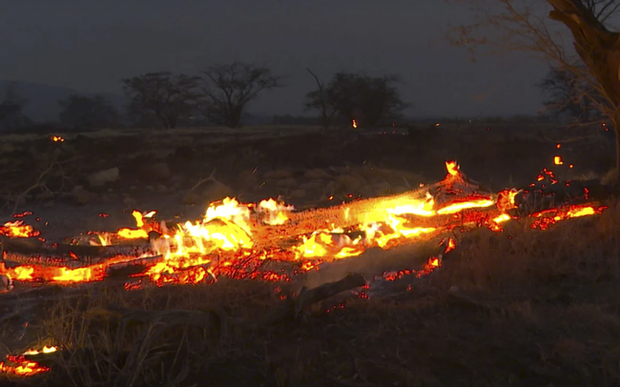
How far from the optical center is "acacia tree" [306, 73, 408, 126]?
3269 centimetres

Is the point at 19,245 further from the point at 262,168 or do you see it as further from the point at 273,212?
the point at 262,168

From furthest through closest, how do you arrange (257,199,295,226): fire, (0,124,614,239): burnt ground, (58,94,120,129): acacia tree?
(58,94,120,129): acacia tree, (0,124,614,239): burnt ground, (257,199,295,226): fire

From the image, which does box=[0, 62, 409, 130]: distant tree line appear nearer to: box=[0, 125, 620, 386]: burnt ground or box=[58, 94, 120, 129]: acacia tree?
box=[58, 94, 120, 129]: acacia tree

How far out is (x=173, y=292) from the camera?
4.39m

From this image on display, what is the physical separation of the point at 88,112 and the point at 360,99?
108ft

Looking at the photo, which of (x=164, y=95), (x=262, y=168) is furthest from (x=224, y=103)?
(x=262, y=168)

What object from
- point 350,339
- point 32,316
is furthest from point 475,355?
point 32,316

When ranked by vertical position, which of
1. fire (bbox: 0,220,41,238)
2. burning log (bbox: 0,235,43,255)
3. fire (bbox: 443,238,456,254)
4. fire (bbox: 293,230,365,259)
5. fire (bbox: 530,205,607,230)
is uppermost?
fire (bbox: 530,205,607,230)

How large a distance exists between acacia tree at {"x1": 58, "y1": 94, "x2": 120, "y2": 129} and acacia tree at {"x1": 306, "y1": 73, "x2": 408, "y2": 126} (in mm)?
27268

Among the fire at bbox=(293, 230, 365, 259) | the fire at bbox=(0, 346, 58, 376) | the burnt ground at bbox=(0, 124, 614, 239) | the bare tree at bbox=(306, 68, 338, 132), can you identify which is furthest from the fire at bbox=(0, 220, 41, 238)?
the bare tree at bbox=(306, 68, 338, 132)

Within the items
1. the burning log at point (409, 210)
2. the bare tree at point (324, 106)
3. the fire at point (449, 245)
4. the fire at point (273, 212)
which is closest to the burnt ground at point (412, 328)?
the fire at point (449, 245)

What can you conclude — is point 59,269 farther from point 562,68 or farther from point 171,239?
point 562,68

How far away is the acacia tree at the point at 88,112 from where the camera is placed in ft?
178

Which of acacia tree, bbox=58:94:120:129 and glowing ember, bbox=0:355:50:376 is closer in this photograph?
glowing ember, bbox=0:355:50:376
